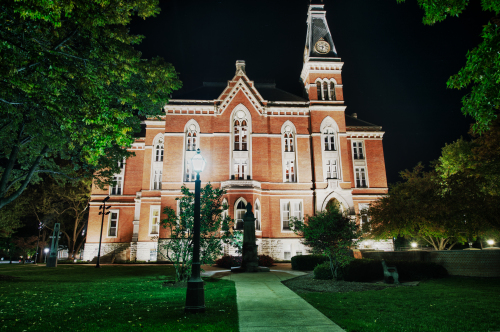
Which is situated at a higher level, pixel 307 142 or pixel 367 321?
pixel 307 142

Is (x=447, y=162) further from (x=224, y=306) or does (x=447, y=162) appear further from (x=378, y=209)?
(x=224, y=306)

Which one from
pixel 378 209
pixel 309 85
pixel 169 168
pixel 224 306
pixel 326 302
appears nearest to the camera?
pixel 224 306

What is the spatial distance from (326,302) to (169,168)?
2620 cm

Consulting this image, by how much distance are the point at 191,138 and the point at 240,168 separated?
6.39m

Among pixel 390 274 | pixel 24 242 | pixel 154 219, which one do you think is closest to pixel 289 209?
pixel 154 219

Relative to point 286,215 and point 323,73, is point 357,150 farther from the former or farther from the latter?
point 286,215

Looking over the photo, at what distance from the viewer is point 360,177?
37.1m

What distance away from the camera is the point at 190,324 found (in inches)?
267

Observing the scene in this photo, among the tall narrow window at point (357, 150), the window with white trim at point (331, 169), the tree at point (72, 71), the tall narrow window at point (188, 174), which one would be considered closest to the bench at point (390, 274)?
the tree at point (72, 71)

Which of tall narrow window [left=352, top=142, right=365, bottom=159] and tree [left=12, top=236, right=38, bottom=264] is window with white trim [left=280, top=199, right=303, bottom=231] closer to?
tall narrow window [left=352, top=142, right=365, bottom=159]

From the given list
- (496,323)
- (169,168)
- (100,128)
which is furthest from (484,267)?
(169,168)

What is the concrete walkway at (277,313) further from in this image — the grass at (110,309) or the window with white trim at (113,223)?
the window with white trim at (113,223)

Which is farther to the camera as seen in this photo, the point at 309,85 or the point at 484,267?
the point at 309,85

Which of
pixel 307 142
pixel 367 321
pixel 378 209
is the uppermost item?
pixel 307 142
